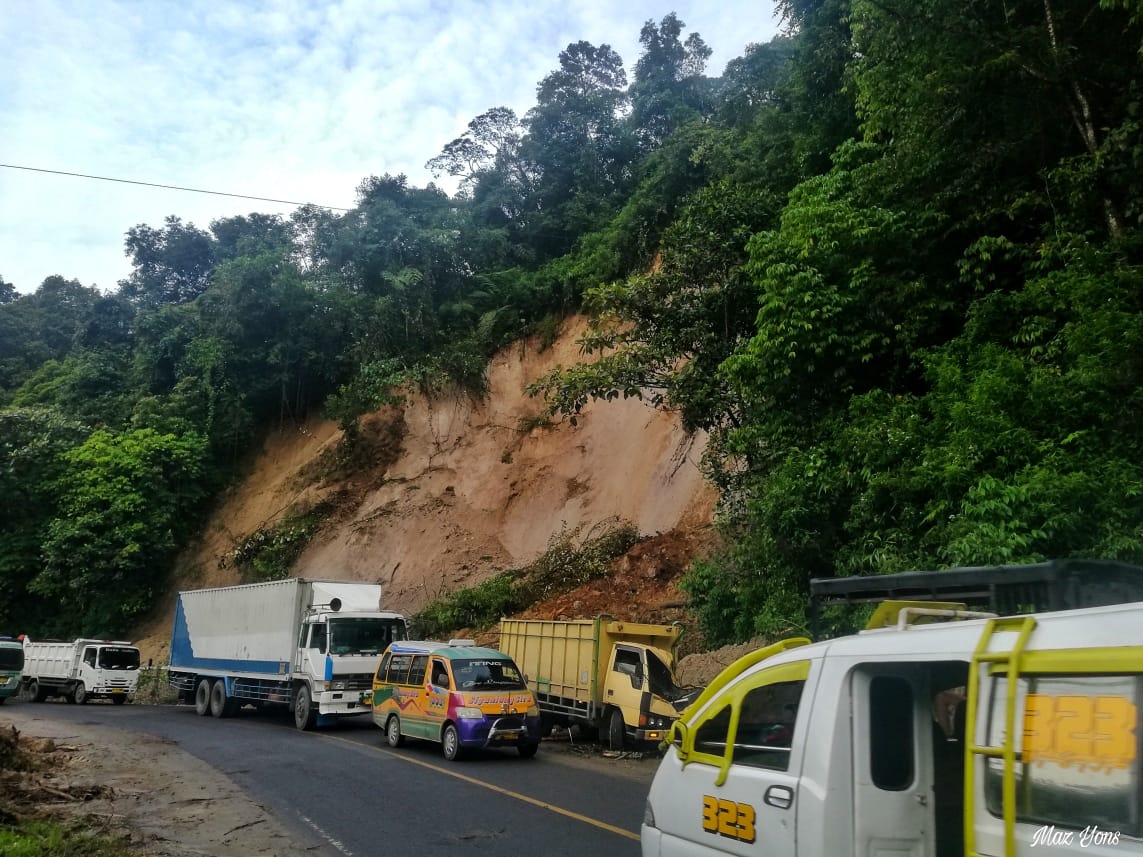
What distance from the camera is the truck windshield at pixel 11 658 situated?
24.7 metres

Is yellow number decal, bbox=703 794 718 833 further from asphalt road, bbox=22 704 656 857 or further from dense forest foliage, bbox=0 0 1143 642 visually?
dense forest foliage, bbox=0 0 1143 642

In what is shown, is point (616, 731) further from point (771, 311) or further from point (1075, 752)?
point (1075, 752)

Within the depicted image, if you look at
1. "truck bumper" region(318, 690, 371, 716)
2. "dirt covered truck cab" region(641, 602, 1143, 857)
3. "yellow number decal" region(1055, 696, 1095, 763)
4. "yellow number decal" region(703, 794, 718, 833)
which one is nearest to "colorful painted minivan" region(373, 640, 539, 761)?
"truck bumper" region(318, 690, 371, 716)

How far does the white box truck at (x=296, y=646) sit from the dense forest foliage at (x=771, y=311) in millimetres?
6307

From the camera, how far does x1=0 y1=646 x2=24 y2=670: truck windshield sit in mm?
24734

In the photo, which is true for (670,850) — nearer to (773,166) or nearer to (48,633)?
(773,166)

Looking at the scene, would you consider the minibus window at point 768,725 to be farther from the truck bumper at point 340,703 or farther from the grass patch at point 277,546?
the grass patch at point 277,546

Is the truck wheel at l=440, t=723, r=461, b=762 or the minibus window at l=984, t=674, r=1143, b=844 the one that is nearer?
the minibus window at l=984, t=674, r=1143, b=844

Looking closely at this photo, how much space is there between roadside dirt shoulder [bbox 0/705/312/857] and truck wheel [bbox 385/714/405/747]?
120 inches

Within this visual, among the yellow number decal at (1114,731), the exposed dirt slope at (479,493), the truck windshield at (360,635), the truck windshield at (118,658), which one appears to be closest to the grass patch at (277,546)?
the exposed dirt slope at (479,493)

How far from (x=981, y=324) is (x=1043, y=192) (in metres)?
2.68

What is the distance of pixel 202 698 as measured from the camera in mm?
22609

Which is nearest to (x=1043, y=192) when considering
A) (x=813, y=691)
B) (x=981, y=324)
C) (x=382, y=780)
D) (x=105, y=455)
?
(x=981, y=324)

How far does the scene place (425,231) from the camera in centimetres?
3228
